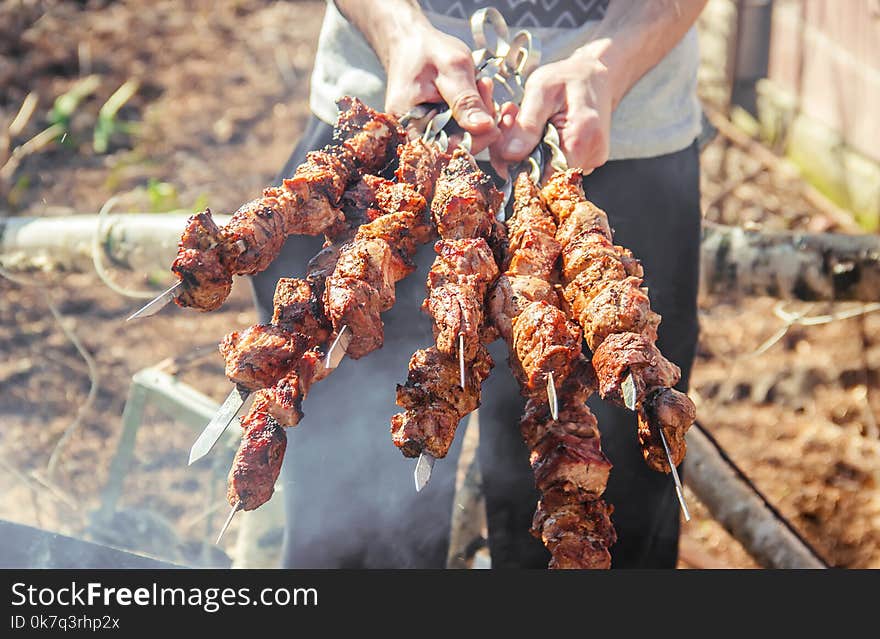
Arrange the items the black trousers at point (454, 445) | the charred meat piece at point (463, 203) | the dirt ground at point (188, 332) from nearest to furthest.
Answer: the charred meat piece at point (463, 203) → the black trousers at point (454, 445) → the dirt ground at point (188, 332)

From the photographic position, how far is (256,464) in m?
1.75

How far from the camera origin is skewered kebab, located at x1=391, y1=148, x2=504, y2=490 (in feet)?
5.81

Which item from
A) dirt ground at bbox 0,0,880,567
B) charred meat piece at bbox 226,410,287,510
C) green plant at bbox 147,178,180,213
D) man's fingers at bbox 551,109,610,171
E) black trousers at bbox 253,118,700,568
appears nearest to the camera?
charred meat piece at bbox 226,410,287,510

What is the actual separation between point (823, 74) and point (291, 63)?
4.77m

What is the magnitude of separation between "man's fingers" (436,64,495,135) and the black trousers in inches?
26.9

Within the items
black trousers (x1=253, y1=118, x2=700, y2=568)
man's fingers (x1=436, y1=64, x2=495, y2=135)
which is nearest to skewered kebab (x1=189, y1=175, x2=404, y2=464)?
man's fingers (x1=436, y1=64, x2=495, y2=135)

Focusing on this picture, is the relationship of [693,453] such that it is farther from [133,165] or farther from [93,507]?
[133,165]

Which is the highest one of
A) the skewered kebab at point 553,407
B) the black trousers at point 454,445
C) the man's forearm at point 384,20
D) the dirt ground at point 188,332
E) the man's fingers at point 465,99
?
the man's forearm at point 384,20

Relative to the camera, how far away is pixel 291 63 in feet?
28.1

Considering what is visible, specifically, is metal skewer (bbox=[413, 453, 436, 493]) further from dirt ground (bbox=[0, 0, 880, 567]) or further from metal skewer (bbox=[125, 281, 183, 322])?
dirt ground (bbox=[0, 0, 880, 567])

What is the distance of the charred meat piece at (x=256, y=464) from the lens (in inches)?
68.4

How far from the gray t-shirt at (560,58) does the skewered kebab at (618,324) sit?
713 mm

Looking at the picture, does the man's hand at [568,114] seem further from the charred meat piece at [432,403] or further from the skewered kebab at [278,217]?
the charred meat piece at [432,403]

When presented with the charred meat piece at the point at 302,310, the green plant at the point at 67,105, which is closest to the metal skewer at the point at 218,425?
the charred meat piece at the point at 302,310
